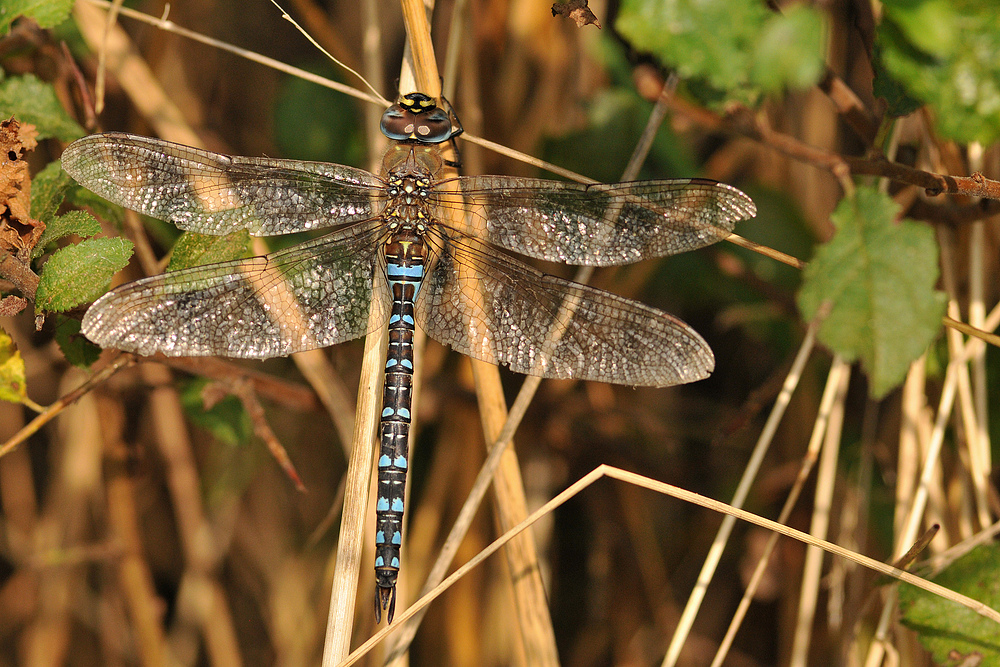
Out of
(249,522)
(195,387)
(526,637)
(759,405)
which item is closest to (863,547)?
→ (759,405)

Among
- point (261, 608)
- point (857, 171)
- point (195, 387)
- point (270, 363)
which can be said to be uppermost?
point (270, 363)

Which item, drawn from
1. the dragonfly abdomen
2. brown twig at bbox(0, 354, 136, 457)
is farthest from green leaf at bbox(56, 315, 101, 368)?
the dragonfly abdomen

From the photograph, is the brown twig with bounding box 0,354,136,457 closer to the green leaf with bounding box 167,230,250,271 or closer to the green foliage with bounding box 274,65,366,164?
the green leaf with bounding box 167,230,250,271

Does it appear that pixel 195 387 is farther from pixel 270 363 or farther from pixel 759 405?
pixel 759 405

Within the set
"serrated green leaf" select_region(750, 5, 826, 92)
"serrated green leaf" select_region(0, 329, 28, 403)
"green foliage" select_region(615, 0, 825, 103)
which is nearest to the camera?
"serrated green leaf" select_region(750, 5, 826, 92)

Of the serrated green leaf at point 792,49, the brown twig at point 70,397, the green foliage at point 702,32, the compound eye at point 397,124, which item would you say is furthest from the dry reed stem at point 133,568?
the serrated green leaf at point 792,49

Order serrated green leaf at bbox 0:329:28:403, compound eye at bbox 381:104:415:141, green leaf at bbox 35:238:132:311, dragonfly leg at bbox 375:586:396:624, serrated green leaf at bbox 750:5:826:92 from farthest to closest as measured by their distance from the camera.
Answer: compound eye at bbox 381:104:415:141, dragonfly leg at bbox 375:586:396:624, serrated green leaf at bbox 0:329:28:403, green leaf at bbox 35:238:132:311, serrated green leaf at bbox 750:5:826:92

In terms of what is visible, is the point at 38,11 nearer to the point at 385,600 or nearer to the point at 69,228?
the point at 69,228
